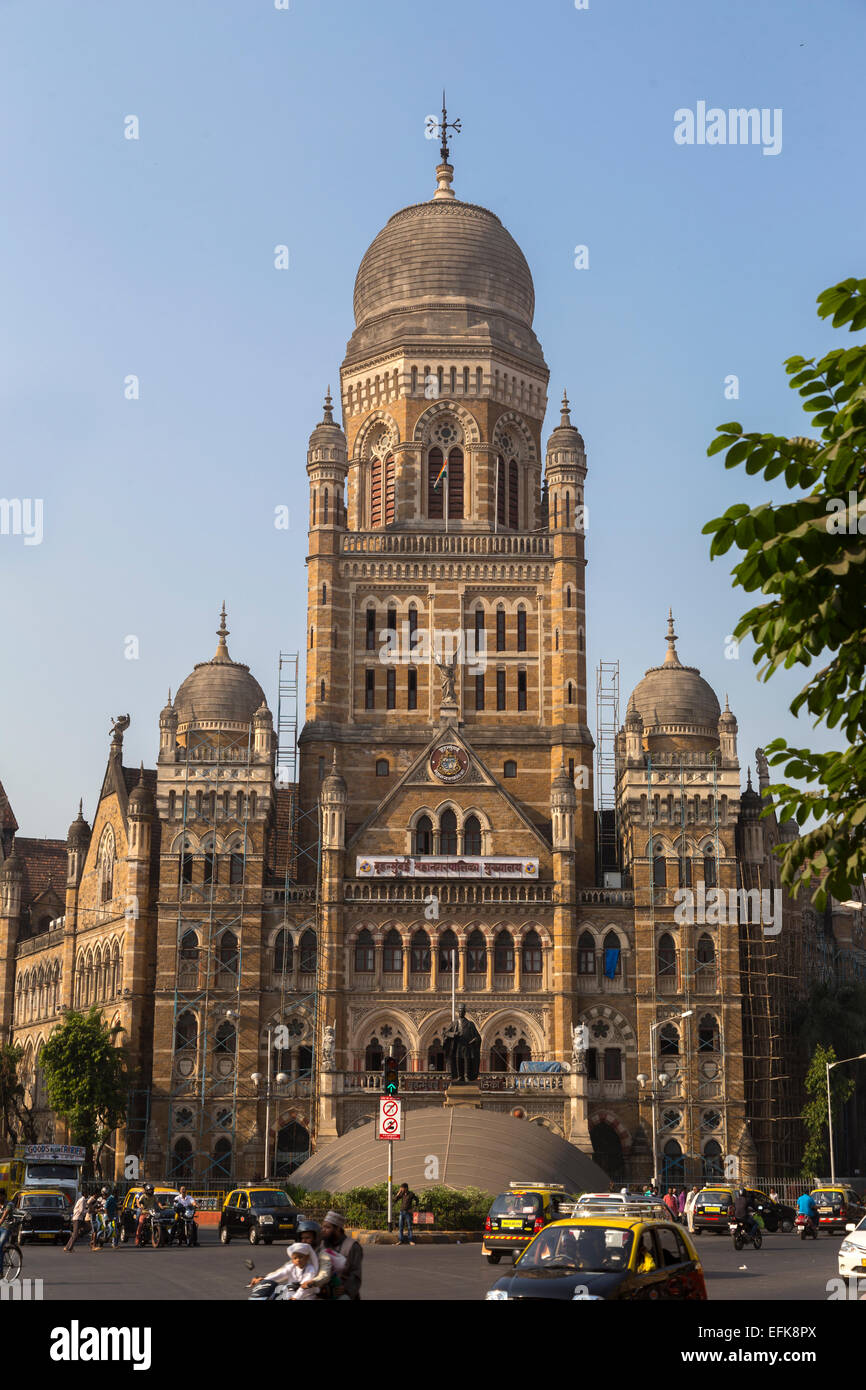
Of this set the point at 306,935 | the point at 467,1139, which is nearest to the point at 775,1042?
the point at 306,935

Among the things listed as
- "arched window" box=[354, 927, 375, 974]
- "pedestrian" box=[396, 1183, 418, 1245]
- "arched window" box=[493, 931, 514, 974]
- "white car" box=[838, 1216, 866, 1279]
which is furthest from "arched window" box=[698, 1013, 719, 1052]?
"white car" box=[838, 1216, 866, 1279]

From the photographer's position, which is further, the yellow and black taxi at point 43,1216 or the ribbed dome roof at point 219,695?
the ribbed dome roof at point 219,695

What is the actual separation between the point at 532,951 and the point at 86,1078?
64.4 ft

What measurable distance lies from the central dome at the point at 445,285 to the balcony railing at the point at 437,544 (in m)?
10.5

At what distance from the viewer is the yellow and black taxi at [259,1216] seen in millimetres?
45594

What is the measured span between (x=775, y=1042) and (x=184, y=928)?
2706 cm

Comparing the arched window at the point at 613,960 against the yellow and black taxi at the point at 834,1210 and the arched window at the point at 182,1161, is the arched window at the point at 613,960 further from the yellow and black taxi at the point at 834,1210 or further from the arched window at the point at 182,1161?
the yellow and black taxi at the point at 834,1210

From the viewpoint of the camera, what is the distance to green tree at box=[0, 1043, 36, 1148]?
86.5 m

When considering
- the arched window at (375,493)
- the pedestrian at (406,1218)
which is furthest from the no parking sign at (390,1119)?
the arched window at (375,493)

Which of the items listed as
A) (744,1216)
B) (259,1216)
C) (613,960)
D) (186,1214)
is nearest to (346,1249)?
(259,1216)

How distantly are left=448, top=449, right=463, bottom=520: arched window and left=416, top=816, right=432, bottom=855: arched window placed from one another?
16.8m

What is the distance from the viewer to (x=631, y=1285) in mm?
20828

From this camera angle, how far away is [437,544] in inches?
3356
